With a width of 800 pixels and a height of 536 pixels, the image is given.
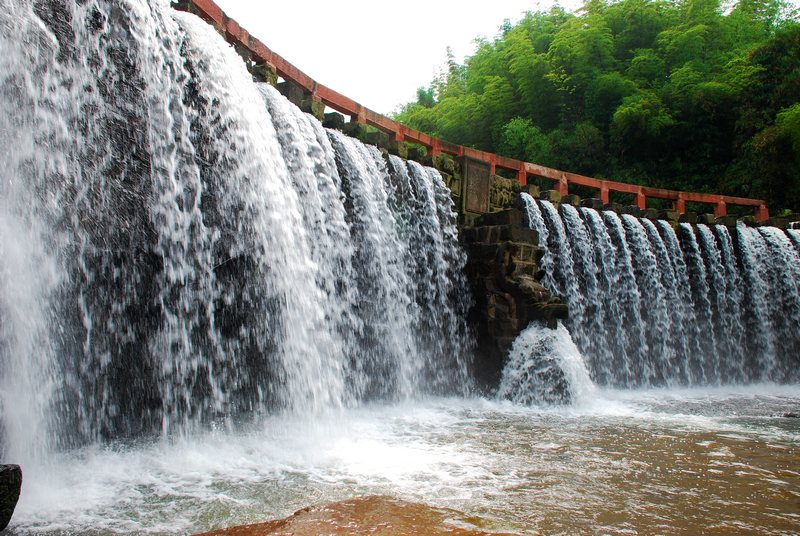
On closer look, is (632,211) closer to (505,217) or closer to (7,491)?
(505,217)

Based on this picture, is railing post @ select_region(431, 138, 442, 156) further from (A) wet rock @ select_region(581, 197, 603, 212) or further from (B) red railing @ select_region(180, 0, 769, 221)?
(A) wet rock @ select_region(581, 197, 603, 212)

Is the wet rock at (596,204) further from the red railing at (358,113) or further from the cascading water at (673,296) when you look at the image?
the red railing at (358,113)

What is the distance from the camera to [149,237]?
4543 millimetres

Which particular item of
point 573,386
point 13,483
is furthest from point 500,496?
point 573,386

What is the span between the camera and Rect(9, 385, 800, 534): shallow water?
2557 millimetres

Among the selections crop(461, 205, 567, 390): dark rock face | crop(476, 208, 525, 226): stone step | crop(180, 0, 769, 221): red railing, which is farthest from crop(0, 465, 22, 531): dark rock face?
crop(476, 208, 525, 226): stone step

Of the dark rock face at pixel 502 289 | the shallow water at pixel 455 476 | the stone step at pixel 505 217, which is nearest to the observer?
the shallow water at pixel 455 476

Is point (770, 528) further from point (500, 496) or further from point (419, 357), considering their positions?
point (419, 357)

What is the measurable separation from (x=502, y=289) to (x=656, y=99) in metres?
17.9

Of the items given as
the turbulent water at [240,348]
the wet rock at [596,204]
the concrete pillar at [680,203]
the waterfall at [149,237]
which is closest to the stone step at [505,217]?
the turbulent water at [240,348]

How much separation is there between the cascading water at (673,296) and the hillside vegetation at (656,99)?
766cm

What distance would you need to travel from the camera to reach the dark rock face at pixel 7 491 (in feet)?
7.58

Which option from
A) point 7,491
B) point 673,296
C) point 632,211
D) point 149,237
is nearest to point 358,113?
point 149,237

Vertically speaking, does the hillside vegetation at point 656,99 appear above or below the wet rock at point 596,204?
above
